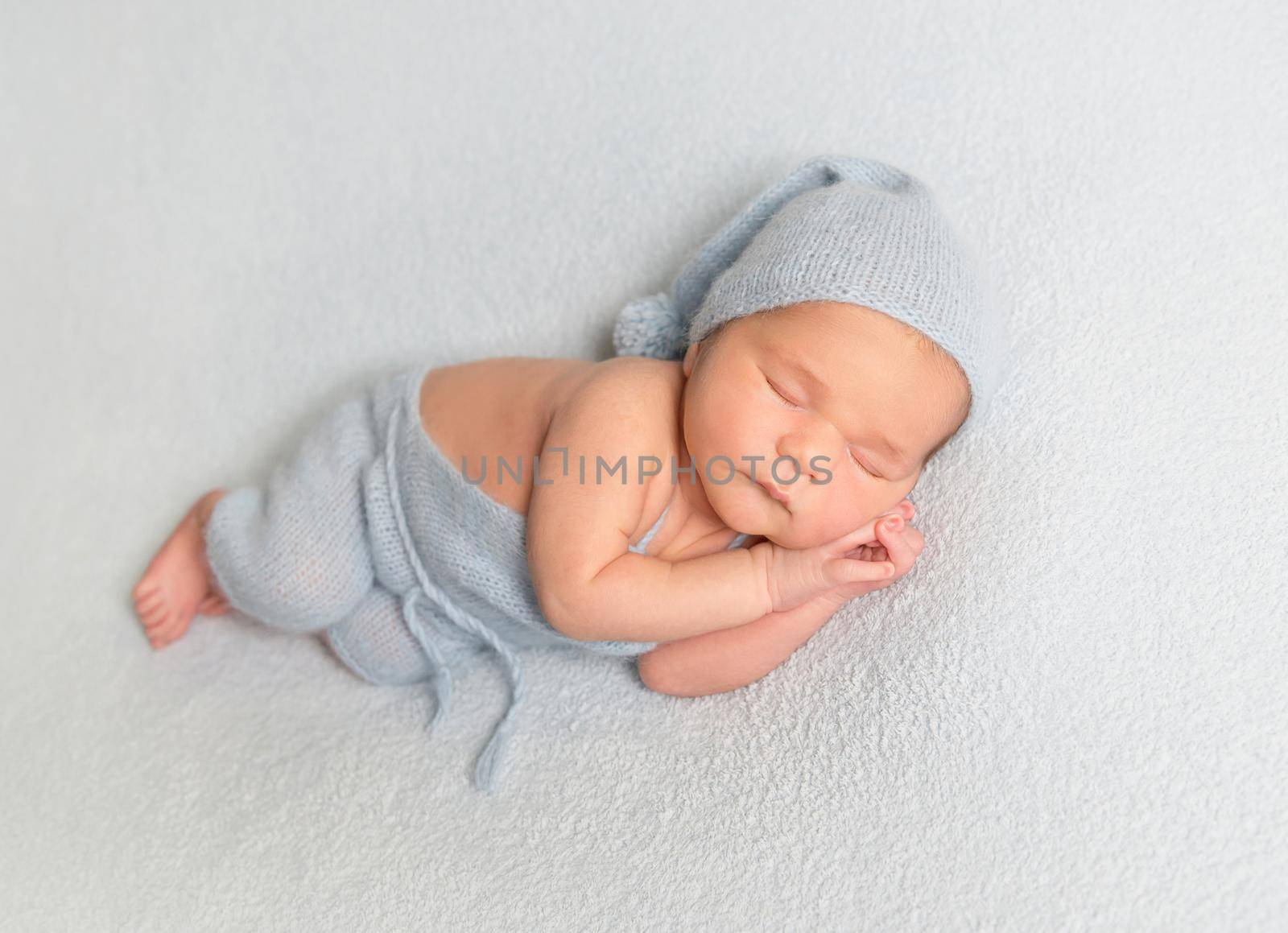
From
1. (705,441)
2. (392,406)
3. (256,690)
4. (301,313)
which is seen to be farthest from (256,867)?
(301,313)

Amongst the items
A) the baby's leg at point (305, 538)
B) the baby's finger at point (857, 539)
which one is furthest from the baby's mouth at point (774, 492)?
the baby's leg at point (305, 538)

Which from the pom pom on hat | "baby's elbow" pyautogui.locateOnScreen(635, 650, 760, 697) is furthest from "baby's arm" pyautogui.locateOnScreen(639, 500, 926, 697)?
the pom pom on hat

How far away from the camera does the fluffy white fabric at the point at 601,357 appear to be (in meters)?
1.21

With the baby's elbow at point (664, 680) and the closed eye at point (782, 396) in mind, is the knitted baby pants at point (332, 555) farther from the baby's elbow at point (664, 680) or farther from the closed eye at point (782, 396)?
the closed eye at point (782, 396)

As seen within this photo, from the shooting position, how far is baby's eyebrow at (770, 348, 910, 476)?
4.21ft

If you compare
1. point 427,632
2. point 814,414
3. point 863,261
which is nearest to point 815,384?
point 814,414

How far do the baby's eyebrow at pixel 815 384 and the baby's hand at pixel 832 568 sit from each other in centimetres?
10

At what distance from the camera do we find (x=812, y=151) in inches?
68.4

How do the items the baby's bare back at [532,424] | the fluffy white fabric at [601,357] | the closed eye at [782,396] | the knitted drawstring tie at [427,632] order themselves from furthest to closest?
the knitted drawstring tie at [427,632] → the baby's bare back at [532,424] → the closed eye at [782,396] → the fluffy white fabric at [601,357]

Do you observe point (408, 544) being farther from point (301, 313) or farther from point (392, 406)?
point (301, 313)

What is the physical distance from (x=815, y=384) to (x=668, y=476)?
0.25m

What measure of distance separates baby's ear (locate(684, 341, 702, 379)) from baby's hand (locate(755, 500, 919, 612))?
25 centimetres

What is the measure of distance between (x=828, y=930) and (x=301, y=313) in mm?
1382

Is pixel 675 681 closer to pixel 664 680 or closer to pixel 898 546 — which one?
pixel 664 680
